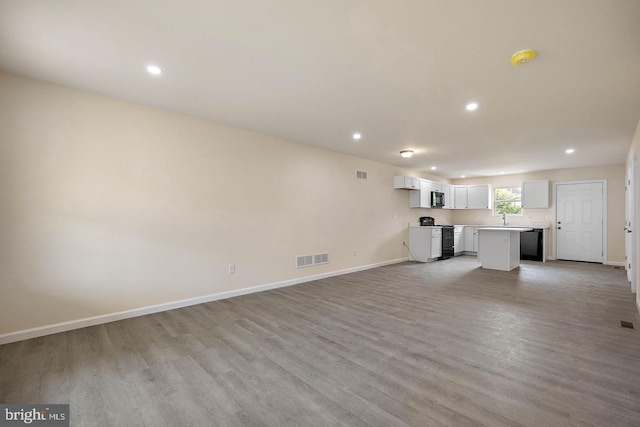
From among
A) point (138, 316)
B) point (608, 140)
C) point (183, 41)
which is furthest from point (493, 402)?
point (608, 140)

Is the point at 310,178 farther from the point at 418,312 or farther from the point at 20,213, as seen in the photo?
the point at 20,213

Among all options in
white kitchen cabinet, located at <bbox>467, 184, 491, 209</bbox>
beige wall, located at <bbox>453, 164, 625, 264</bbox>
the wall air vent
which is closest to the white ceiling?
the wall air vent

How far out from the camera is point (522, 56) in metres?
2.31

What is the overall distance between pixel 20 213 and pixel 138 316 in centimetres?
162

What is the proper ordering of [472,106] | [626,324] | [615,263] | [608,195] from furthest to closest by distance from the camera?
1. [608,195]
2. [615,263]
3. [472,106]
4. [626,324]

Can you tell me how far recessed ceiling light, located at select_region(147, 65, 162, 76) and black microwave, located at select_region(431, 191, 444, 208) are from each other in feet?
24.4

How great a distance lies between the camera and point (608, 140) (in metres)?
4.80

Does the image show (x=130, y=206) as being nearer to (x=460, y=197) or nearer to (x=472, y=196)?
(x=460, y=197)

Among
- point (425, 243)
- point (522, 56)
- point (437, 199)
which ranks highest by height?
point (522, 56)

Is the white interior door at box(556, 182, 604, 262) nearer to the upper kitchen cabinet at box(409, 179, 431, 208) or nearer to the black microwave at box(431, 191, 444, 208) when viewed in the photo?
the black microwave at box(431, 191, 444, 208)

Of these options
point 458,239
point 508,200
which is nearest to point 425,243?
point 458,239

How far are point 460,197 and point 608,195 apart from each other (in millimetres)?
3487

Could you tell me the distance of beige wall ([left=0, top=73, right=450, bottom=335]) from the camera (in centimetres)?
277

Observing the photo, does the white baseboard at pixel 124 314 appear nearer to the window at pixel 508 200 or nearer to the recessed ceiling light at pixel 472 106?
the recessed ceiling light at pixel 472 106
